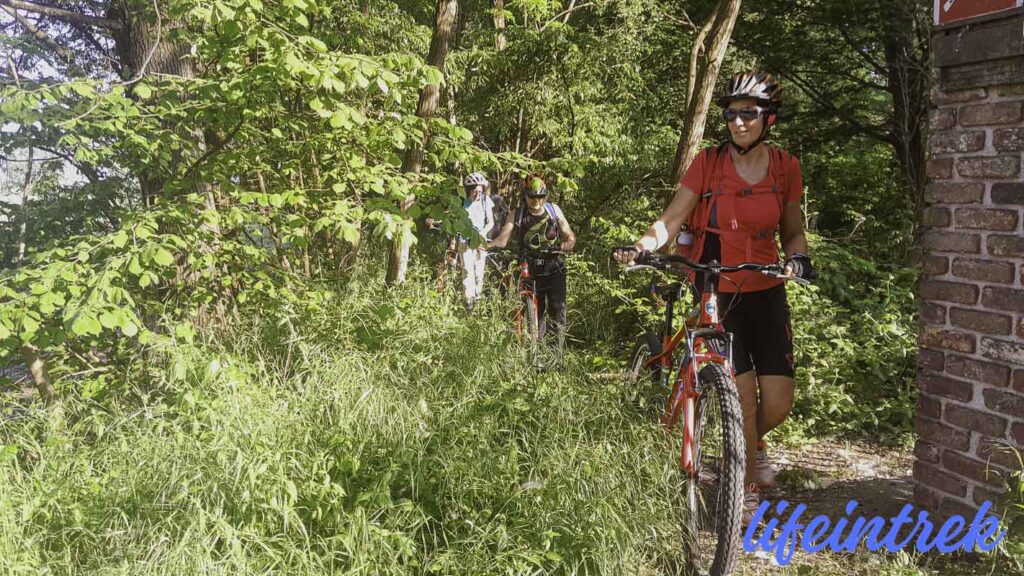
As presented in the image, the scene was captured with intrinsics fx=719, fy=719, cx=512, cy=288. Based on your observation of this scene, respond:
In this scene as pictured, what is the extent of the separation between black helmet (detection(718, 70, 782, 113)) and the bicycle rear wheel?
122cm

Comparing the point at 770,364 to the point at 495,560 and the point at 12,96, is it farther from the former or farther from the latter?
the point at 12,96

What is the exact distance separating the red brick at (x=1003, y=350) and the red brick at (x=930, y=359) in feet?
0.73

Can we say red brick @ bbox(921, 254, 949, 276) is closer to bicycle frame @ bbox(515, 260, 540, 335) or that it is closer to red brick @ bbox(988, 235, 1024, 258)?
red brick @ bbox(988, 235, 1024, 258)

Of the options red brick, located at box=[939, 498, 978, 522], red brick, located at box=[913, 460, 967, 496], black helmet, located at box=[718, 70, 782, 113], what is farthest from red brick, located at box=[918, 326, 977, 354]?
black helmet, located at box=[718, 70, 782, 113]

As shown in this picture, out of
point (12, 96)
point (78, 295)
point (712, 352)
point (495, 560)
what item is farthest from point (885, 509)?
point (12, 96)

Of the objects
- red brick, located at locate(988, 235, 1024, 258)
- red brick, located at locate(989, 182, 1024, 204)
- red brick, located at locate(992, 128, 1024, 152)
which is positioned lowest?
red brick, located at locate(988, 235, 1024, 258)

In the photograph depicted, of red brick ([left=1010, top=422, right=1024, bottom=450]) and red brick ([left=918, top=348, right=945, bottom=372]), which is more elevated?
red brick ([left=918, top=348, right=945, bottom=372])

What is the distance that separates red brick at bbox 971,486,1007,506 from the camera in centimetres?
301

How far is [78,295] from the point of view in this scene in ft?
11.6

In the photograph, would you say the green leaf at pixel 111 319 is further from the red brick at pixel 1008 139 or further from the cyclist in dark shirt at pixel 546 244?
the red brick at pixel 1008 139

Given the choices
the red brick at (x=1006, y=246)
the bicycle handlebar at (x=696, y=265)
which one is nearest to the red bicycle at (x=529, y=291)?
the bicycle handlebar at (x=696, y=265)

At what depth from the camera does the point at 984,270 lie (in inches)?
119

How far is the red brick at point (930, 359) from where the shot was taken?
3.26 metres

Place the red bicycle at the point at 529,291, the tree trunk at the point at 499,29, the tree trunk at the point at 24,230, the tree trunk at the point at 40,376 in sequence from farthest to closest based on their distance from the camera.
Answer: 1. the tree trunk at the point at 499,29
2. the red bicycle at the point at 529,291
3. the tree trunk at the point at 24,230
4. the tree trunk at the point at 40,376
